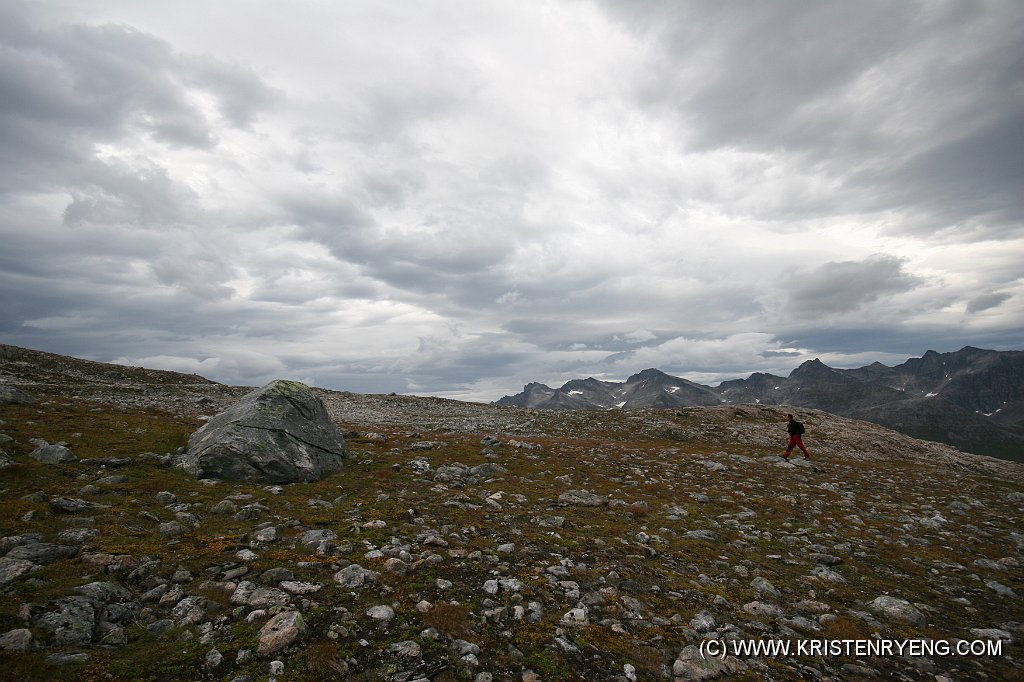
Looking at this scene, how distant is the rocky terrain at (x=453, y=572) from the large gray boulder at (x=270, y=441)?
63 cm

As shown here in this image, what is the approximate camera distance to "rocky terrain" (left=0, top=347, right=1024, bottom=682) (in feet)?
19.0

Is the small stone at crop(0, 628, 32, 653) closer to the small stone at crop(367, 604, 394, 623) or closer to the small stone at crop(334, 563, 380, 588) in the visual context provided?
the small stone at crop(334, 563, 380, 588)

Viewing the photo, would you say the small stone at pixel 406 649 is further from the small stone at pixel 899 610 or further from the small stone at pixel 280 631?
the small stone at pixel 899 610

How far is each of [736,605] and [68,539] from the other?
12.4m

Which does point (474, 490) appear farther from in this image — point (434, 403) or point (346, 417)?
point (434, 403)

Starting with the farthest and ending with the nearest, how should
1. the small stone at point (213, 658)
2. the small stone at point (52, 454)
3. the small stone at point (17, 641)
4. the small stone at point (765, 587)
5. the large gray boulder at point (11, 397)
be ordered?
the large gray boulder at point (11, 397) → the small stone at point (52, 454) → the small stone at point (765, 587) → the small stone at point (213, 658) → the small stone at point (17, 641)

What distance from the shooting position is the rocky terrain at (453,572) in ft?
19.0

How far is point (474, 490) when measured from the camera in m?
15.5

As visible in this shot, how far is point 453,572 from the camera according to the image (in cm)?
833

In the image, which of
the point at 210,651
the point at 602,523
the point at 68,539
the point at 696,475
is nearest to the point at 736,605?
the point at 602,523

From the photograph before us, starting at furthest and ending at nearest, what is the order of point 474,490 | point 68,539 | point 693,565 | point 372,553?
point 474,490, point 693,565, point 372,553, point 68,539

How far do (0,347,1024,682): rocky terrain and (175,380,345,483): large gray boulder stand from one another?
634mm

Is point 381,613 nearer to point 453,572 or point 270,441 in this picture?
point 453,572

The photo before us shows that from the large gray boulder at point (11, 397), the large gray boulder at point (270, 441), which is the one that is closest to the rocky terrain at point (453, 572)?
the large gray boulder at point (270, 441)
